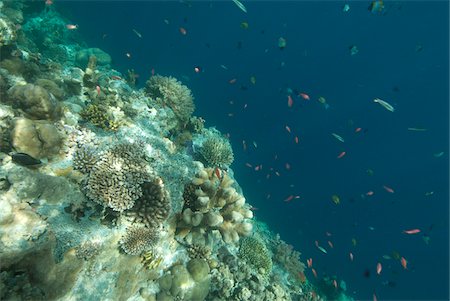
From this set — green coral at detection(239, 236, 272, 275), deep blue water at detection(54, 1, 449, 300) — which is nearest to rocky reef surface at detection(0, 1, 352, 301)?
green coral at detection(239, 236, 272, 275)

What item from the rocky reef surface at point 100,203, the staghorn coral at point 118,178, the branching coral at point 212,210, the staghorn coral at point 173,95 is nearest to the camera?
the rocky reef surface at point 100,203

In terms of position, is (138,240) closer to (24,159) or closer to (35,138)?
(24,159)

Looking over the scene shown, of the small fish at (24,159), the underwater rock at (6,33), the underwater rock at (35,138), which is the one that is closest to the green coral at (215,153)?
the underwater rock at (35,138)

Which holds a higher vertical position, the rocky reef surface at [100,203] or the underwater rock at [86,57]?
the rocky reef surface at [100,203]

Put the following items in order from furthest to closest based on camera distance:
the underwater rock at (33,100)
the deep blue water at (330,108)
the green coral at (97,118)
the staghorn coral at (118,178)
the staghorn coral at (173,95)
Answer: the deep blue water at (330,108) < the staghorn coral at (173,95) < the green coral at (97,118) < the underwater rock at (33,100) < the staghorn coral at (118,178)

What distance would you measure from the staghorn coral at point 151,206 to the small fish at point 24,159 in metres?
1.92

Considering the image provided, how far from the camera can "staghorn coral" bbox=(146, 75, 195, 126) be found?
1079 cm

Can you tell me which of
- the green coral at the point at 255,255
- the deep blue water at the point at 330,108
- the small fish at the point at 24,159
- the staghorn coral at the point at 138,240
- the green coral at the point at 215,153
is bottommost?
the deep blue water at the point at 330,108

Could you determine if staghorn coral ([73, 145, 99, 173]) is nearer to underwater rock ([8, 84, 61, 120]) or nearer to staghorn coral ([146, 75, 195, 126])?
underwater rock ([8, 84, 61, 120])

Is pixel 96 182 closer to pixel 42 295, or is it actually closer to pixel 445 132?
pixel 42 295

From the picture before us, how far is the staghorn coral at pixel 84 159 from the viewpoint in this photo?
5918 mm

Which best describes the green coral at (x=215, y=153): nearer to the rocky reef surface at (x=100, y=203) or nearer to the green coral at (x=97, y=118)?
the rocky reef surface at (x=100, y=203)

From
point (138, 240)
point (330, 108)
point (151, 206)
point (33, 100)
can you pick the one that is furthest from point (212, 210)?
point (330, 108)

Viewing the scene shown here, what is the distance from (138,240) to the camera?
19.0 ft
